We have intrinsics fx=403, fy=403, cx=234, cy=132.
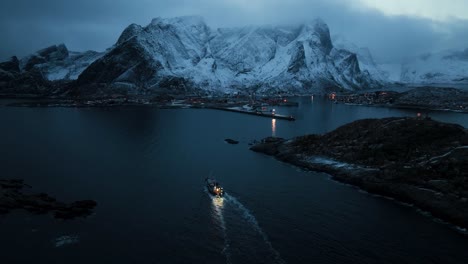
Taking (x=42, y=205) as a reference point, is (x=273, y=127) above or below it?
above

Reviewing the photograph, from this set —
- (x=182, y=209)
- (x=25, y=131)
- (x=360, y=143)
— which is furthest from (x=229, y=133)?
(x=182, y=209)

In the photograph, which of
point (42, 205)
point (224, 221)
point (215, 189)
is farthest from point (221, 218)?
point (42, 205)

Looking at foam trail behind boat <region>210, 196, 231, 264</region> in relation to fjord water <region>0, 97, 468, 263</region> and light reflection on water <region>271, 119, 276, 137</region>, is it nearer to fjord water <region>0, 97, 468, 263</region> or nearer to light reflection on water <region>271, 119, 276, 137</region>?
fjord water <region>0, 97, 468, 263</region>

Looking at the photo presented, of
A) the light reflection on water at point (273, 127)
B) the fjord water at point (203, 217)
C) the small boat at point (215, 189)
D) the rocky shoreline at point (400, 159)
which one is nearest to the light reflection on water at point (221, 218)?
the fjord water at point (203, 217)

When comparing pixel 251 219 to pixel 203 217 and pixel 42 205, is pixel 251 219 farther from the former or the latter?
pixel 42 205

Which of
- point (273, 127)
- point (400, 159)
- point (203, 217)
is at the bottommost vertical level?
point (203, 217)

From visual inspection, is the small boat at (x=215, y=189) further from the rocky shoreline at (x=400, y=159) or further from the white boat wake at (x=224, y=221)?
the rocky shoreline at (x=400, y=159)
